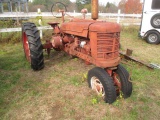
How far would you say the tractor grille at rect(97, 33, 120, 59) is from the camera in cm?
275

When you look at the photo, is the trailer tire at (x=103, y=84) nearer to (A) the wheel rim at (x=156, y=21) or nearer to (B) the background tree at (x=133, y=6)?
(A) the wheel rim at (x=156, y=21)

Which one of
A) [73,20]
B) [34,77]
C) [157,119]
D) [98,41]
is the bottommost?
[157,119]

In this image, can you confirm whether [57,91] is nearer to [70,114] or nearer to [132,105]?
[70,114]

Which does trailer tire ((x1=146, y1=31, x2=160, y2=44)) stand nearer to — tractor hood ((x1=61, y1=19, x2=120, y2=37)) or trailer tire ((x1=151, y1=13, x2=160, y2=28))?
trailer tire ((x1=151, y1=13, x2=160, y2=28))

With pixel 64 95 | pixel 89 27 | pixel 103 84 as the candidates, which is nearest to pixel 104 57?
pixel 103 84

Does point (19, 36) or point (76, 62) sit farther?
point (19, 36)

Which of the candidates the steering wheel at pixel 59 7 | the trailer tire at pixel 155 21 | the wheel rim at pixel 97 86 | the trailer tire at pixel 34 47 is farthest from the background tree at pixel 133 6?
the wheel rim at pixel 97 86

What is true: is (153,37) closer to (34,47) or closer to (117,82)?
(117,82)

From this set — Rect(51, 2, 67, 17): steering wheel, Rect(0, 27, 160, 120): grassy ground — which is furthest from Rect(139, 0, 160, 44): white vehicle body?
Rect(51, 2, 67, 17): steering wheel

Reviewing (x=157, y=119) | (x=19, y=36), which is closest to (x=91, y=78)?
(x=157, y=119)

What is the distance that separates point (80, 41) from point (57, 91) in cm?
115

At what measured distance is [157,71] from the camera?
409 cm

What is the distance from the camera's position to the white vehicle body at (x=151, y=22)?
7.01 meters

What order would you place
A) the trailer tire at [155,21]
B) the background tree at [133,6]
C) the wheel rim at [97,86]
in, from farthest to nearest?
the background tree at [133,6] < the trailer tire at [155,21] < the wheel rim at [97,86]
